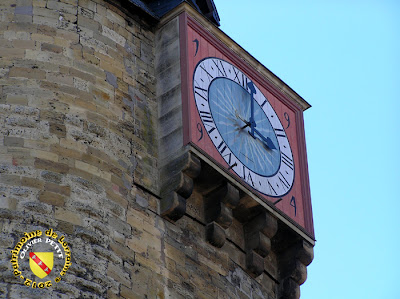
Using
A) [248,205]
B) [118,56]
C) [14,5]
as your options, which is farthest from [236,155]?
[14,5]

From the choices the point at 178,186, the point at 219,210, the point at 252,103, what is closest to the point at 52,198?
the point at 178,186

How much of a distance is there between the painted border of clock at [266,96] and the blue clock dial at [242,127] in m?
0.35

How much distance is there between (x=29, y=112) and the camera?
1631 centimetres

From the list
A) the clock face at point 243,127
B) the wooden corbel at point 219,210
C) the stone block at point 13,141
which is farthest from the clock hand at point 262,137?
the stone block at point 13,141

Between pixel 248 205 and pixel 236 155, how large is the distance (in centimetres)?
60

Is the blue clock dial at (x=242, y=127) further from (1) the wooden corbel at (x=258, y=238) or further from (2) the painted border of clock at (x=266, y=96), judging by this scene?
(1) the wooden corbel at (x=258, y=238)

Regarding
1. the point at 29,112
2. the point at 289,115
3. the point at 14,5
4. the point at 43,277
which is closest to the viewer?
the point at 43,277

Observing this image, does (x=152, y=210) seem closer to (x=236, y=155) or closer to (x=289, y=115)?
(x=236, y=155)

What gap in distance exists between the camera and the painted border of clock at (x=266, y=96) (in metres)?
17.4

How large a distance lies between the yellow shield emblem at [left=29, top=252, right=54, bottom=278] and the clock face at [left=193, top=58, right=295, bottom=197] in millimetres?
3108

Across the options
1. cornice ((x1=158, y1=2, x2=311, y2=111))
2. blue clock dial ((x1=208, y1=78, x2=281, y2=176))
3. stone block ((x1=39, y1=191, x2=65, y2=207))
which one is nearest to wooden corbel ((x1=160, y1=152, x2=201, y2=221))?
blue clock dial ((x1=208, y1=78, x2=281, y2=176))

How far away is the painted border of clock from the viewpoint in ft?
57.0

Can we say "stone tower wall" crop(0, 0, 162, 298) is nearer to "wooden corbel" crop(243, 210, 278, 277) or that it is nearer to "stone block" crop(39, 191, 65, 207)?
"stone block" crop(39, 191, 65, 207)

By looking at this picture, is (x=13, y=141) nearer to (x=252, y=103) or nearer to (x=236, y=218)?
(x=236, y=218)
